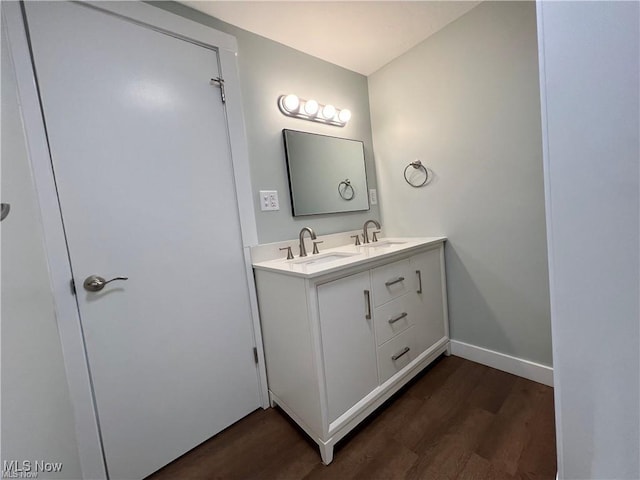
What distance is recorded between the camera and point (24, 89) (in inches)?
35.7

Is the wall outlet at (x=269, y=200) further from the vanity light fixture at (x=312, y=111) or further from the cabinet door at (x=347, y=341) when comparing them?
the cabinet door at (x=347, y=341)

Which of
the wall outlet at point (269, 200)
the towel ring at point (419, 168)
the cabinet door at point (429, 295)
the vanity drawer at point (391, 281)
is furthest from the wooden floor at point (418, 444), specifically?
the towel ring at point (419, 168)

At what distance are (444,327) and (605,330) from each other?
1.22 m

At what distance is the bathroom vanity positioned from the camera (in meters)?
1.11

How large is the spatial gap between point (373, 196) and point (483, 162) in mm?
795

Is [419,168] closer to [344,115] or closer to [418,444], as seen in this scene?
[344,115]

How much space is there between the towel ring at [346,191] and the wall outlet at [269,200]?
0.52 meters

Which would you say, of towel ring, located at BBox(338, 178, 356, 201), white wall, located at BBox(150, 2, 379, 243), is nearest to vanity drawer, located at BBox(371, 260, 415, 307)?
white wall, located at BBox(150, 2, 379, 243)

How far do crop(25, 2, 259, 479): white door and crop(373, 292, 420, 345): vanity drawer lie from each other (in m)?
0.73

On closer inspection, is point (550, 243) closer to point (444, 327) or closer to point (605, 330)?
point (605, 330)

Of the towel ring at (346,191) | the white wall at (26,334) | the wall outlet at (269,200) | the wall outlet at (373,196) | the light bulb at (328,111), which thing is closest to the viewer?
the white wall at (26,334)

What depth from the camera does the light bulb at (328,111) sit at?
1.78 meters

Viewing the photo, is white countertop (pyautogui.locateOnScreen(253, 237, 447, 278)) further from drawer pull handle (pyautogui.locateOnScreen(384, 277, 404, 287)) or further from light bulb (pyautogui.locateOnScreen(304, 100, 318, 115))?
light bulb (pyautogui.locateOnScreen(304, 100, 318, 115))

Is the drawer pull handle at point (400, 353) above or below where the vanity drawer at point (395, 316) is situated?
below
